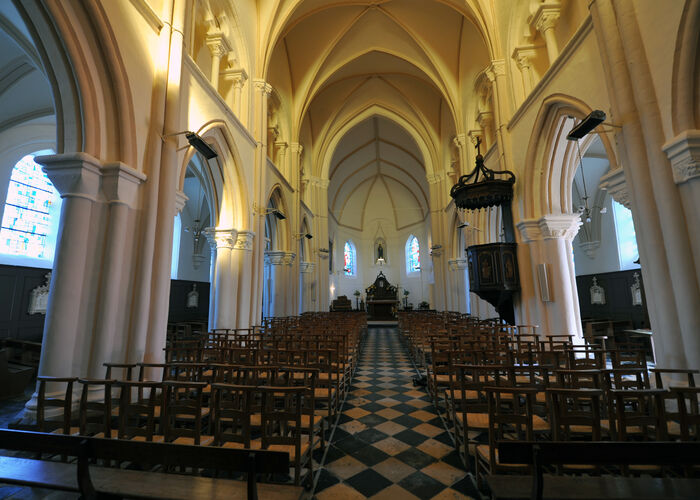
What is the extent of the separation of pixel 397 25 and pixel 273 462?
54.8 feet

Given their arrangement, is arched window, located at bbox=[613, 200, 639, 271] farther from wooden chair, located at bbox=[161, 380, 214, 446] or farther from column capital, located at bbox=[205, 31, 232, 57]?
wooden chair, located at bbox=[161, 380, 214, 446]

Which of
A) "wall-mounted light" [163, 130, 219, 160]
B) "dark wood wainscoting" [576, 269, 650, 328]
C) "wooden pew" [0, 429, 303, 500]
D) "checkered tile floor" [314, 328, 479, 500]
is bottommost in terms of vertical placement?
"checkered tile floor" [314, 328, 479, 500]

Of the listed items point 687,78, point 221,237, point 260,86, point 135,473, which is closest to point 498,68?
point 687,78

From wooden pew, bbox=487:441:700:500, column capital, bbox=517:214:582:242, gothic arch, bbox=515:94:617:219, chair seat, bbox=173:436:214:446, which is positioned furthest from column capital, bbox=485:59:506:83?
chair seat, bbox=173:436:214:446

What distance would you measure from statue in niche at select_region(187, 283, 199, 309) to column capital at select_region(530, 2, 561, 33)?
1676 cm

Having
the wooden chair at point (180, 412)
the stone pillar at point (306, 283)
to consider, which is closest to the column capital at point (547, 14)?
the wooden chair at point (180, 412)

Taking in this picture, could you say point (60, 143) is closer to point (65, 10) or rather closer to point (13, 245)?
point (65, 10)

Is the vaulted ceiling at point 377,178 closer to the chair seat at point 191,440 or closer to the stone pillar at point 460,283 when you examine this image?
the stone pillar at point 460,283

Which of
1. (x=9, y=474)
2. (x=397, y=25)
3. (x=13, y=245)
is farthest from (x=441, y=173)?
(x=9, y=474)

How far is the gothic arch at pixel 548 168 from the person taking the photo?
8.05m

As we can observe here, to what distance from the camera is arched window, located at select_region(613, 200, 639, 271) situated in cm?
1341

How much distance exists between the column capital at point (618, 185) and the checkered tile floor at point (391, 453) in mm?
4314

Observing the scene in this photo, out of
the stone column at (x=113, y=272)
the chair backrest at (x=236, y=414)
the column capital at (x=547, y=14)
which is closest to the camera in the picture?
the chair backrest at (x=236, y=414)

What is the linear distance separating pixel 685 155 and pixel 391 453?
15.9ft
